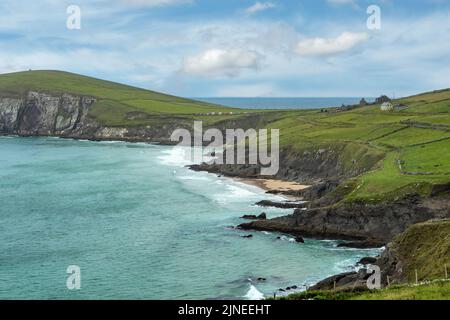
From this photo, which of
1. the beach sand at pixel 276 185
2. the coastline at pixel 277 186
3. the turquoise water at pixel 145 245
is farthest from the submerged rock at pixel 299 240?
the beach sand at pixel 276 185

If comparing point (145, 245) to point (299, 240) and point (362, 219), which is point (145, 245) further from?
point (362, 219)

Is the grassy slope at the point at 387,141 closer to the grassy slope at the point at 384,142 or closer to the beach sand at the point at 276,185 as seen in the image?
the grassy slope at the point at 384,142

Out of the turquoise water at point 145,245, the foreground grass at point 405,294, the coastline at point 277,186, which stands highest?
the foreground grass at point 405,294

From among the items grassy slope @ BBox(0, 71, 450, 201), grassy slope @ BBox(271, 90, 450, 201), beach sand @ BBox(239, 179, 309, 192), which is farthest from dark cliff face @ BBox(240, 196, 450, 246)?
beach sand @ BBox(239, 179, 309, 192)

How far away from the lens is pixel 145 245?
74375 millimetres

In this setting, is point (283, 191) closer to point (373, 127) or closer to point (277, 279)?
point (373, 127)

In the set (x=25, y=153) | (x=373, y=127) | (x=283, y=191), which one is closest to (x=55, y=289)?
(x=283, y=191)

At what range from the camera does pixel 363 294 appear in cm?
3431

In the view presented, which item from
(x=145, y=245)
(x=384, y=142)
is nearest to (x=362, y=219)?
(x=145, y=245)

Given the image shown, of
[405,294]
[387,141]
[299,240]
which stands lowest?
[299,240]

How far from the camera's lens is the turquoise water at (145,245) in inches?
2295

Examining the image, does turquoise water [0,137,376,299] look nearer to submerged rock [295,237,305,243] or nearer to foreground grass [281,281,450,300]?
submerged rock [295,237,305,243]

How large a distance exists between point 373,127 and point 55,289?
336 ft

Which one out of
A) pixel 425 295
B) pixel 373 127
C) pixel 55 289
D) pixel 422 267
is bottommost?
pixel 55 289
